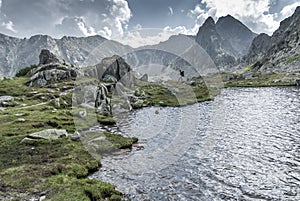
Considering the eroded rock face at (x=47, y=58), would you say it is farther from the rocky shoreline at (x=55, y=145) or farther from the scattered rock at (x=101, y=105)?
the scattered rock at (x=101, y=105)

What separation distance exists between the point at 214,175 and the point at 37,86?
89120mm

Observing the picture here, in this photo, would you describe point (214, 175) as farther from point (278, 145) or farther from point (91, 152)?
point (91, 152)

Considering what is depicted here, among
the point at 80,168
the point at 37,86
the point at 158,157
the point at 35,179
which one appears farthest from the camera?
the point at 37,86

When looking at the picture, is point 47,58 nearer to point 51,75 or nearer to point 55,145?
point 51,75

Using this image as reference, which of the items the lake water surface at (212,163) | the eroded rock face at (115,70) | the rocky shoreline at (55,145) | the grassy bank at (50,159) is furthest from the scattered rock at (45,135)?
the eroded rock face at (115,70)

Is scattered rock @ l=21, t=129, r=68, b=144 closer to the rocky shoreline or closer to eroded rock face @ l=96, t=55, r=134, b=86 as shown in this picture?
the rocky shoreline

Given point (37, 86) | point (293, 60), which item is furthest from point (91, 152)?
point (293, 60)

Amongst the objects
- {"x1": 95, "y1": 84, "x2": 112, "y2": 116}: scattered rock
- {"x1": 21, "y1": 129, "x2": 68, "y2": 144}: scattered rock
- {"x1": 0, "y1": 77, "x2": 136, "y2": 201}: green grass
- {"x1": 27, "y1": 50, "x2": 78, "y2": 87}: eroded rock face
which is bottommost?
{"x1": 0, "y1": 77, "x2": 136, "y2": 201}: green grass

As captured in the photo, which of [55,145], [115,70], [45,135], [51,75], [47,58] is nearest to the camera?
[55,145]

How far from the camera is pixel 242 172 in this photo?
27047 millimetres

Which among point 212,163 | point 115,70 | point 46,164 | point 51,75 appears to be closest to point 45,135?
point 46,164

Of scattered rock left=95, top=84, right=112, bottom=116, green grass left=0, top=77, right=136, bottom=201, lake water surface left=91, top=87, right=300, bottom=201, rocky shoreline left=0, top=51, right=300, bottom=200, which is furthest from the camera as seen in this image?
scattered rock left=95, top=84, right=112, bottom=116

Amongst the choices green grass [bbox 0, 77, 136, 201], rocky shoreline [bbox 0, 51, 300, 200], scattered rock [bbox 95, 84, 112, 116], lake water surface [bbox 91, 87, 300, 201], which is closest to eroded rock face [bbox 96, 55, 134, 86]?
rocky shoreline [bbox 0, 51, 300, 200]

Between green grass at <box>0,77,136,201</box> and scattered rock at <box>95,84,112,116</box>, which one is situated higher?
scattered rock at <box>95,84,112,116</box>
